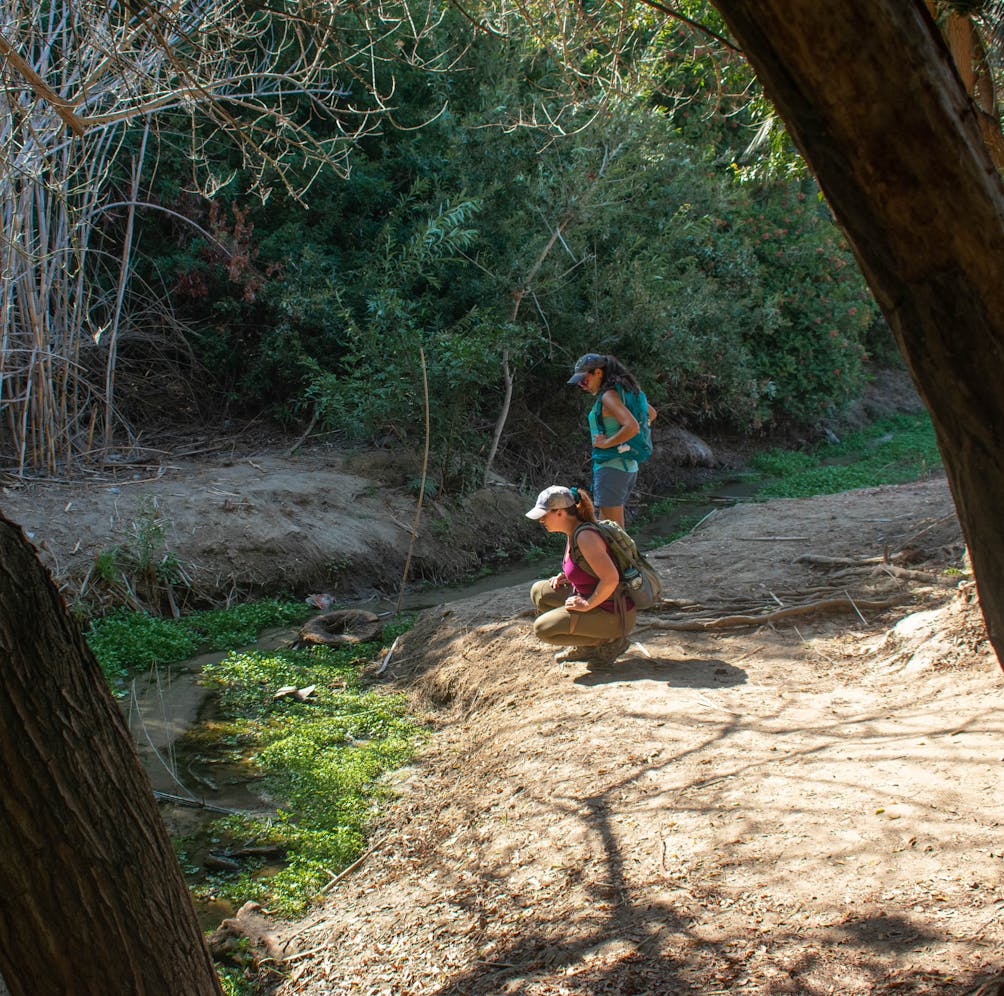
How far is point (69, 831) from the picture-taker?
2324mm

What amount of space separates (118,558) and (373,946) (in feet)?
19.9

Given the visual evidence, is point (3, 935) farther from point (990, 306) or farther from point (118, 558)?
point (118, 558)

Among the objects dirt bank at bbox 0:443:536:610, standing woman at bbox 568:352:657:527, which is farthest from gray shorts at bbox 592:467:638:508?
dirt bank at bbox 0:443:536:610

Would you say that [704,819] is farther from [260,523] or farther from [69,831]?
[260,523]

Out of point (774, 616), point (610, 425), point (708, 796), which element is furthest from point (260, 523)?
point (708, 796)

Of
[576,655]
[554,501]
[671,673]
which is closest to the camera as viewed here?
[554,501]

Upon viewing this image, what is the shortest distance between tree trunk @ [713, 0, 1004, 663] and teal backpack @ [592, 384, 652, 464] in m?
5.28

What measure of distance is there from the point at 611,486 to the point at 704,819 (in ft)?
12.4

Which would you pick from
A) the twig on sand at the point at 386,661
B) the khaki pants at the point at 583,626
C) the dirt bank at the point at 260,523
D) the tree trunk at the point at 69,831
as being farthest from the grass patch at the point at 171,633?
the tree trunk at the point at 69,831

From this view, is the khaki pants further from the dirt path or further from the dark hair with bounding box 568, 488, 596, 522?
the dark hair with bounding box 568, 488, 596, 522

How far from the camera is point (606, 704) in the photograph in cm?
546

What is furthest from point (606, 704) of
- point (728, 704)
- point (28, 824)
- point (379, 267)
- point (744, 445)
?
point (744, 445)

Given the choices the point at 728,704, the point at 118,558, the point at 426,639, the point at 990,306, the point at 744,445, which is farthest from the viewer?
the point at 744,445

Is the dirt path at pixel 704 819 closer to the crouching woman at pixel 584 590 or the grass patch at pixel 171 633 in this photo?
the crouching woman at pixel 584 590
